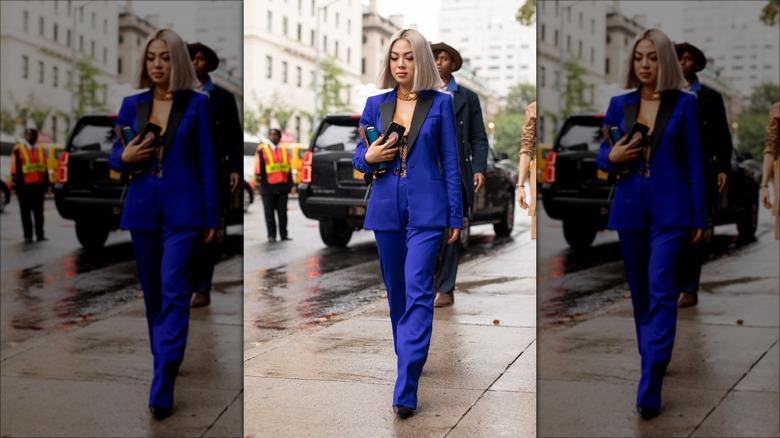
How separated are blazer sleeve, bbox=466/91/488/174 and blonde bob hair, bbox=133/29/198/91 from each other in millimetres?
1020

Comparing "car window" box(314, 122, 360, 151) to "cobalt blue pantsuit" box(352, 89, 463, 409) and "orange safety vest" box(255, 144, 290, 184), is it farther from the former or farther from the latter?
"cobalt blue pantsuit" box(352, 89, 463, 409)

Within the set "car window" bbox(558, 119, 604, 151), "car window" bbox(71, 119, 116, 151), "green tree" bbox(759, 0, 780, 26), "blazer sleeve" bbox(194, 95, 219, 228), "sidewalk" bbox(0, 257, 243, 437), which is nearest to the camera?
"blazer sleeve" bbox(194, 95, 219, 228)

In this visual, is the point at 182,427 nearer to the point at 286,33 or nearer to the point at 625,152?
the point at 286,33

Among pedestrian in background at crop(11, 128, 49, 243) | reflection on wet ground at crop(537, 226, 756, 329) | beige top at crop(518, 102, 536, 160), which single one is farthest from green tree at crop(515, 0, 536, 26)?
pedestrian in background at crop(11, 128, 49, 243)

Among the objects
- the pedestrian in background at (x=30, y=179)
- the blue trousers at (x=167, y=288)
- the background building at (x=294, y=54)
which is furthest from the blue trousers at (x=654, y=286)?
the pedestrian in background at (x=30, y=179)

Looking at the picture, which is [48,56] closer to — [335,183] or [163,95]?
[163,95]

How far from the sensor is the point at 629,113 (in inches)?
126

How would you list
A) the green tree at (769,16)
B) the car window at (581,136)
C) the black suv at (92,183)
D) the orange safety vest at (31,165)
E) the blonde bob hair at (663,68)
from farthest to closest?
1. the orange safety vest at (31,165)
2. the green tree at (769,16)
3. the car window at (581,136)
4. the black suv at (92,183)
5. the blonde bob hair at (663,68)

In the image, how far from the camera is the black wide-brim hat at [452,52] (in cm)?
268

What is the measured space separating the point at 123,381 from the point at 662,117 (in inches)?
90.0

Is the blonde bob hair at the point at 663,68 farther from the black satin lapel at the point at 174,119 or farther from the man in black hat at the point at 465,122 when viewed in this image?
the black satin lapel at the point at 174,119

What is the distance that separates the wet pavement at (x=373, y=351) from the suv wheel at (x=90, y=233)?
1.85 m

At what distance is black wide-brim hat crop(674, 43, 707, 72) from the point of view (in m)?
3.42


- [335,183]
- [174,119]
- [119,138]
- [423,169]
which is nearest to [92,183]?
[119,138]
